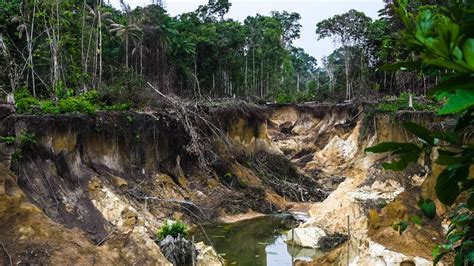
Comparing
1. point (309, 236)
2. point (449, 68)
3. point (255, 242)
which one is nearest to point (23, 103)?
point (255, 242)

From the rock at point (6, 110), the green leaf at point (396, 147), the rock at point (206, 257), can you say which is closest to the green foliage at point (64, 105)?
the rock at point (6, 110)

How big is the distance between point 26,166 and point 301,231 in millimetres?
7408

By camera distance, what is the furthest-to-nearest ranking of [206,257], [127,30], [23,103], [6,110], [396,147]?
[127,30] < [23,103] < [6,110] < [206,257] < [396,147]

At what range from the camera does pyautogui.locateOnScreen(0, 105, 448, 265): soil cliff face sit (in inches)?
389

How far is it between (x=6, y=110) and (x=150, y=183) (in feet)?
21.0

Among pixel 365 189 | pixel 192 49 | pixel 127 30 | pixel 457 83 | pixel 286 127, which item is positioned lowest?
pixel 365 189

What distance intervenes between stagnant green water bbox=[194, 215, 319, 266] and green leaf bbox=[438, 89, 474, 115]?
1145 cm

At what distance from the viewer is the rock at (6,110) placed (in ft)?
38.1

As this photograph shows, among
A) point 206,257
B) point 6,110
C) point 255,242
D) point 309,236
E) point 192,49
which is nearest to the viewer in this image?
point 206,257

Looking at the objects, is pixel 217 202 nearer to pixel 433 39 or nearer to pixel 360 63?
pixel 433 39

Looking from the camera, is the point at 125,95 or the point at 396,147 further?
the point at 125,95

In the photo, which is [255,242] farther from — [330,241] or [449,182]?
[449,182]

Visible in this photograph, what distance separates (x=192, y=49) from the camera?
32062 mm

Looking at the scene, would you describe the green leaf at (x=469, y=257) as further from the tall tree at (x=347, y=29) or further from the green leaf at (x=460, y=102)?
the tall tree at (x=347, y=29)
